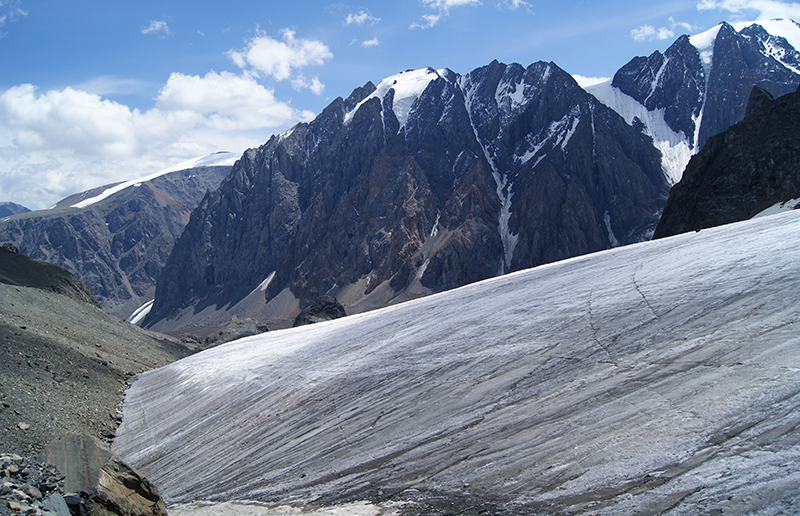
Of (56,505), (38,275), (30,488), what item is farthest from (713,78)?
(30,488)

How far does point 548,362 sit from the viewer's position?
9.32 m

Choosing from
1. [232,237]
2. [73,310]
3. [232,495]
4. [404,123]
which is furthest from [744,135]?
[232,237]

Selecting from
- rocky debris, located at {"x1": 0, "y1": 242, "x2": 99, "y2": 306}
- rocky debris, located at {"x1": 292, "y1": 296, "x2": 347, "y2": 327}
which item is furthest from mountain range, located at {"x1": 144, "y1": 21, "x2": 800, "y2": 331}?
rocky debris, located at {"x1": 0, "y1": 242, "x2": 99, "y2": 306}

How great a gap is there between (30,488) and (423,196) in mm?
140563

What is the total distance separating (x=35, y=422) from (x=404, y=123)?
15979 centimetres

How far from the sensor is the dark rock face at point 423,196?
424 feet

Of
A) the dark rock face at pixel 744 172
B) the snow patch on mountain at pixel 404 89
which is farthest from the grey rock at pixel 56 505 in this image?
the snow patch on mountain at pixel 404 89

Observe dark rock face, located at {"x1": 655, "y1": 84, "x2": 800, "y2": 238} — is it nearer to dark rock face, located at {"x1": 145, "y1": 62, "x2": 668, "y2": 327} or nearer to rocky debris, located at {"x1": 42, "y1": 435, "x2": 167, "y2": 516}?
dark rock face, located at {"x1": 145, "y1": 62, "x2": 668, "y2": 327}

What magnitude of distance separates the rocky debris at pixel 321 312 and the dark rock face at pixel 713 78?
136 metres

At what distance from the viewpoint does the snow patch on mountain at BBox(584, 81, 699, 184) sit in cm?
14400

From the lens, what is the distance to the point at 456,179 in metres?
151

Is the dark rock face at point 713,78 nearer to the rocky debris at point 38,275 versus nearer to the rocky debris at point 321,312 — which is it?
the rocky debris at point 321,312

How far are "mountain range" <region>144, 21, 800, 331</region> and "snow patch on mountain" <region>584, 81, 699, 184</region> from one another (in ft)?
1.89

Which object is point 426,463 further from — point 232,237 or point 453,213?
point 232,237
